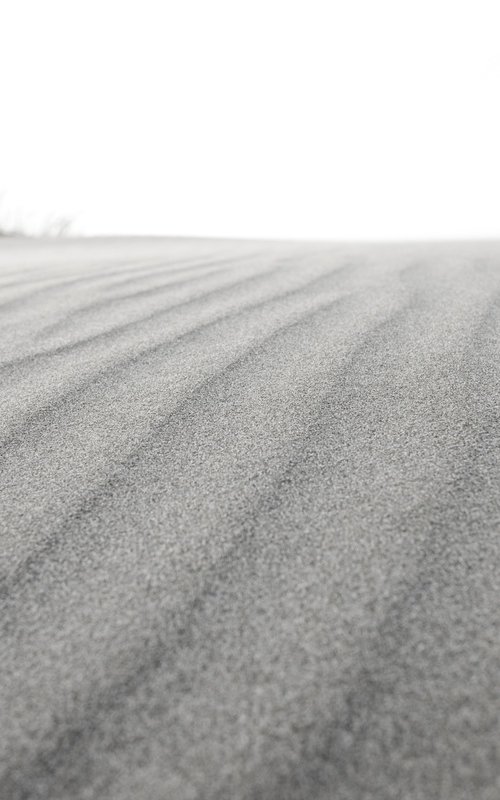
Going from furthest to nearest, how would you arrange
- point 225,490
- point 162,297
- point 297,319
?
point 162,297, point 297,319, point 225,490

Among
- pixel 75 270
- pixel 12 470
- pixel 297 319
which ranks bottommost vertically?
pixel 12 470

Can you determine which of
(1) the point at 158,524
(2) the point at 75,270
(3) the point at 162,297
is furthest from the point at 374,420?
(2) the point at 75,270

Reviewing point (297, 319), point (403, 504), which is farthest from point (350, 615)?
point (297, 319)

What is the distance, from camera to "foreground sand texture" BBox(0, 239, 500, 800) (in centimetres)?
45

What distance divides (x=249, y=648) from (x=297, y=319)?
1.09 m

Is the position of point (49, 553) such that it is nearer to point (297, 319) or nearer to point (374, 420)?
point (374, 420)

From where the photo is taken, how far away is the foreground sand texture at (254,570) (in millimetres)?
448

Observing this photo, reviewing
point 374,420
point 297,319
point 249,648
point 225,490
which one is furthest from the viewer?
point 297,319

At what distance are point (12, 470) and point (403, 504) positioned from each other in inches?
21.4

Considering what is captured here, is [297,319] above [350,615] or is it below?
above

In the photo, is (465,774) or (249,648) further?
(249,648)

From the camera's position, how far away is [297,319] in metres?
1.53

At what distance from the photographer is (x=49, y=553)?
26.4 inches

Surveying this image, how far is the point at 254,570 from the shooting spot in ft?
2.07
